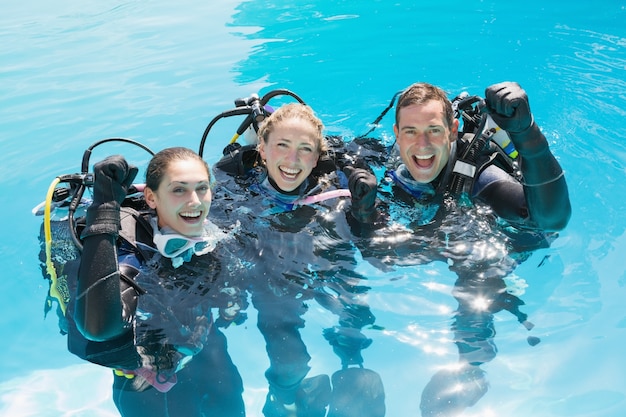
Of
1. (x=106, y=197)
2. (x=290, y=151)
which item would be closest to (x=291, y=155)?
(x=290, y=151)

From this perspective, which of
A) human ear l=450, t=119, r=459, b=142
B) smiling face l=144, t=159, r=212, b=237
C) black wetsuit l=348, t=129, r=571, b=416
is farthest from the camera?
human ear l=450, t=119, r=459, b=142

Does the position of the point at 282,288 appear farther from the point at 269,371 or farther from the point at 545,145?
the point at 545,145

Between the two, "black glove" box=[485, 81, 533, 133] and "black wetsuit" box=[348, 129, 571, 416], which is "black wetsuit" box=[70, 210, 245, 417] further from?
"black glove" box=[485, 81, 533, 133]

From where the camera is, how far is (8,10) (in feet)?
40.2

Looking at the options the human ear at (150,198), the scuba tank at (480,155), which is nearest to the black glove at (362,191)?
the scuba tank at (480,155)

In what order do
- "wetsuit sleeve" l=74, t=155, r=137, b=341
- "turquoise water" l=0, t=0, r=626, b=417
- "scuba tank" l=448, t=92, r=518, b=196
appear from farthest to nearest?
"scuba tank" l=448, t=92, r=518, b=196 → "turquoise water" l=0, t=0, r=626, b=417 → "wetsuit sleeve" l=74, t=155, r=137, b=341

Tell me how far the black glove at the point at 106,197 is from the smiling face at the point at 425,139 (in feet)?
5.53

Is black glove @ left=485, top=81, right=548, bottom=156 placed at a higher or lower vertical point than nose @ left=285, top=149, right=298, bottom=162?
higher

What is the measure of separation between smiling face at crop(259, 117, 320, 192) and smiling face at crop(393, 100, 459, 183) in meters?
0.59

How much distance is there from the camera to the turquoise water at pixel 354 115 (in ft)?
9.79

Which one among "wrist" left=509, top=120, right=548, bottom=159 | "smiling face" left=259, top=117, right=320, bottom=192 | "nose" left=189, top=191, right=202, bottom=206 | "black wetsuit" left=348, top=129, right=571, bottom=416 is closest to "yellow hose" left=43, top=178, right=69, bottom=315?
"nose" left=189, top=191, right=202, bottom=206

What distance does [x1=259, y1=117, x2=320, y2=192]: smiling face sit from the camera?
→ 11.1 ft

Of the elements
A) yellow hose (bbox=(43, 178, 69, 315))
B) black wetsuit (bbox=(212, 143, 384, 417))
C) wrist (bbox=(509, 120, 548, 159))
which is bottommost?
black wetsuit (bbox=(212, 143, 384, 417))

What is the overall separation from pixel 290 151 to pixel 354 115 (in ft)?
9.71
